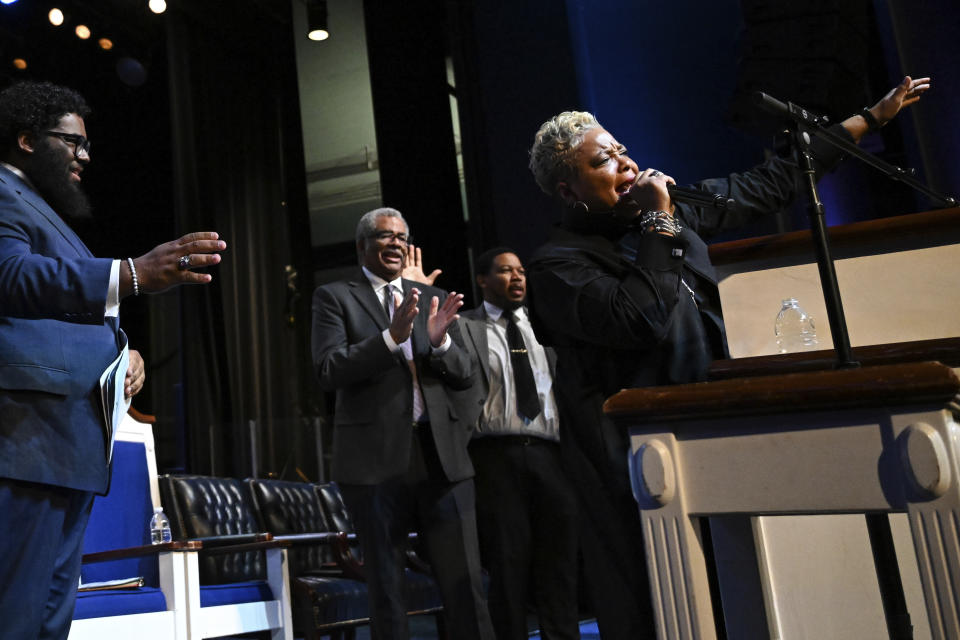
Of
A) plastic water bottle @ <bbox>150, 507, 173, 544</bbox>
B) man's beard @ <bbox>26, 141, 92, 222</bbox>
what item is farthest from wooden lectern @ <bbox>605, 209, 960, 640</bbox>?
plastic water bottle @ <bbox>150, 507, 173, 544</bbox>

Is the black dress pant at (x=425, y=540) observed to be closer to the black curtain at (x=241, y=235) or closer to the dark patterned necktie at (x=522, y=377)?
the dark patterned necktie at (x=522, y=377)

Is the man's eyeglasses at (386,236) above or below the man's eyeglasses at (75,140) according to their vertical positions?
above

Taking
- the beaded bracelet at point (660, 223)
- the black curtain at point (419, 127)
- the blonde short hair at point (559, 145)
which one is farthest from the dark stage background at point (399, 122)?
the beaded bracelet at point (660, 223)

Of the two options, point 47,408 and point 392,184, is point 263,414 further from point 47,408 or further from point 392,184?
point 47,408

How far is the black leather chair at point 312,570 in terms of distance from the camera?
132 inches

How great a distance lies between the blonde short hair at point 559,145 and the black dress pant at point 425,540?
1003 millimetres

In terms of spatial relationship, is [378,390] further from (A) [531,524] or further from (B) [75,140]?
(B) [75,140]

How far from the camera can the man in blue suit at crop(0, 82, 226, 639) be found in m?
1.77

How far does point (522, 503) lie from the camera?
10.6ft

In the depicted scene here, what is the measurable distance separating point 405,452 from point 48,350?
111 cm

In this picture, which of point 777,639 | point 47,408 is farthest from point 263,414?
point 777,639

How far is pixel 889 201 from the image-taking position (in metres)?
7.87

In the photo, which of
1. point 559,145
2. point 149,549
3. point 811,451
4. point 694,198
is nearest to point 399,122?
point 149,549

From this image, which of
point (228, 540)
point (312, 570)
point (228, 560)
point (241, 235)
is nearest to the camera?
point (228, 540)
